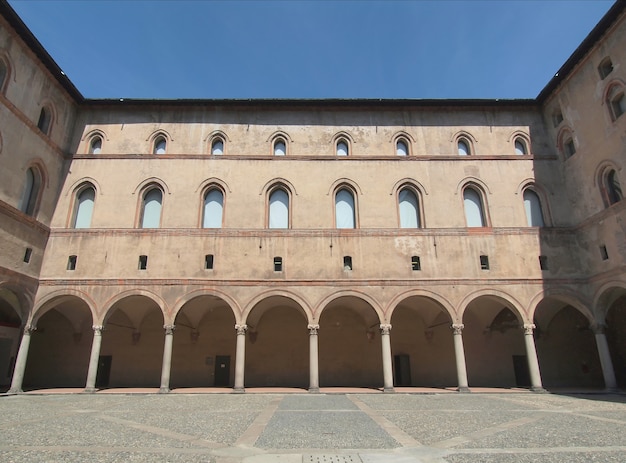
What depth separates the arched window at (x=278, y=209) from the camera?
19891 millimetres

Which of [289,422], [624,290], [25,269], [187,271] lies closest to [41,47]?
[25,269]

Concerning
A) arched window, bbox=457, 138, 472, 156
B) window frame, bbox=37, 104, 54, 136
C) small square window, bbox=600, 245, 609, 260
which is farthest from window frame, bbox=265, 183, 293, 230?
small square window, bbox=600, 245, 609, 260

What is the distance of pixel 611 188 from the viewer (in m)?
17.7

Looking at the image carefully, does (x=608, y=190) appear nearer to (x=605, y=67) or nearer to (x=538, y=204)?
(x=538, y=204)

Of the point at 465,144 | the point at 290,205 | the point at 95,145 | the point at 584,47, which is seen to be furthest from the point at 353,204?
the point at 95,145

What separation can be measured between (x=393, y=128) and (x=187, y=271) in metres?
12.8

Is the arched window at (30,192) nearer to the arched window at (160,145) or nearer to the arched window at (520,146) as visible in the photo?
the arched window at (160,145)

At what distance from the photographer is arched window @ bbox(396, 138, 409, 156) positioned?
70.8 feet

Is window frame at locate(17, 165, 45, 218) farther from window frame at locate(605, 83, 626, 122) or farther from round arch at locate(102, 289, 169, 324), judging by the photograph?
window frame at locate(605, 83, 626, 122)

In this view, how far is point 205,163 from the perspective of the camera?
20.7 meters

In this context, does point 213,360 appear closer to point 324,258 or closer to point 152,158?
point 324,258

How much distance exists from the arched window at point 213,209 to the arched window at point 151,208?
86.0 inches

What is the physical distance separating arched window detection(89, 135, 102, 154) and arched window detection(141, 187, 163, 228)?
3800mm

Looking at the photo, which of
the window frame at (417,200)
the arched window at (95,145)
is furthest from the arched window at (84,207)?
the window frame at (417,200)
